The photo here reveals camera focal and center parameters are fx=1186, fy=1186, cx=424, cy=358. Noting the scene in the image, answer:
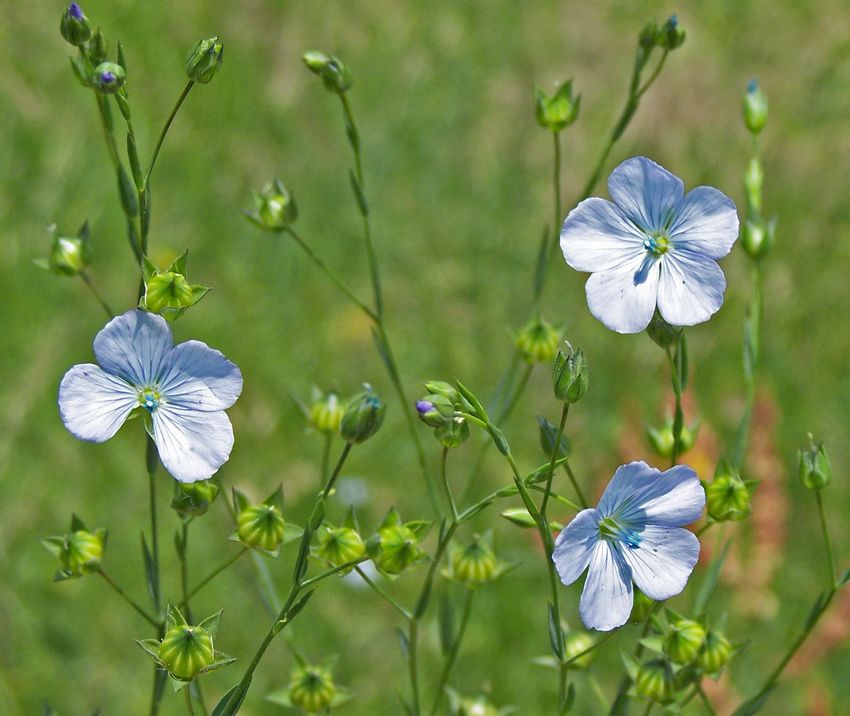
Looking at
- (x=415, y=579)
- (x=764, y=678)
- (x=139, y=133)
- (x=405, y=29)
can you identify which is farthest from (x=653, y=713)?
(x=405, y=29)

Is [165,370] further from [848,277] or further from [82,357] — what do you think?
[848,277]

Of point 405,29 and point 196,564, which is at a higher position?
point 405,29

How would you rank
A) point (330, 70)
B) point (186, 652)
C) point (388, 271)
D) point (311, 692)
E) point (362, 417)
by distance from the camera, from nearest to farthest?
point (186, 652)
point (362, 417)
point (311, 692)
point (330, 70)
point (388, 271)

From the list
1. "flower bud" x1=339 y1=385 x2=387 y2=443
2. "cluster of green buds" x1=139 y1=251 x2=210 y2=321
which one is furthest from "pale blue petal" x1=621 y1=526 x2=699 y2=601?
"cluster of green buds" x1=139 y1=251 x2=210 y2=321

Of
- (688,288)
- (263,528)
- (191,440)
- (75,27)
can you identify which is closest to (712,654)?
(688,288)

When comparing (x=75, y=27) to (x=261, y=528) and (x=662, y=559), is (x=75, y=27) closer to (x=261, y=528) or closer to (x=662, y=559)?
(x=261, y=528)

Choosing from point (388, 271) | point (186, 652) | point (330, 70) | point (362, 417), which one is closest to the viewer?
point (186, 652)
